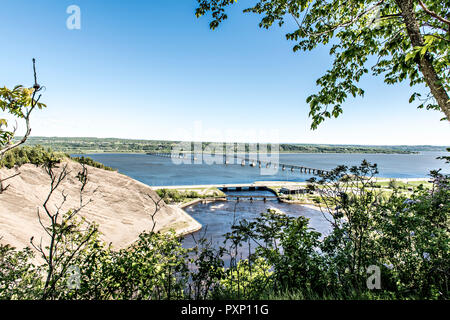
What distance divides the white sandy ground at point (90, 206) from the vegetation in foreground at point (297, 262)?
10139 millimetres

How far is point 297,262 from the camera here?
397 cm

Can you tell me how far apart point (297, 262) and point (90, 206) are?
24305 mm

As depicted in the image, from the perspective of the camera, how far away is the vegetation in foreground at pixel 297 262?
3.37 meters

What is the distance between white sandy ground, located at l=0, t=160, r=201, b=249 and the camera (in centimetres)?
1489
